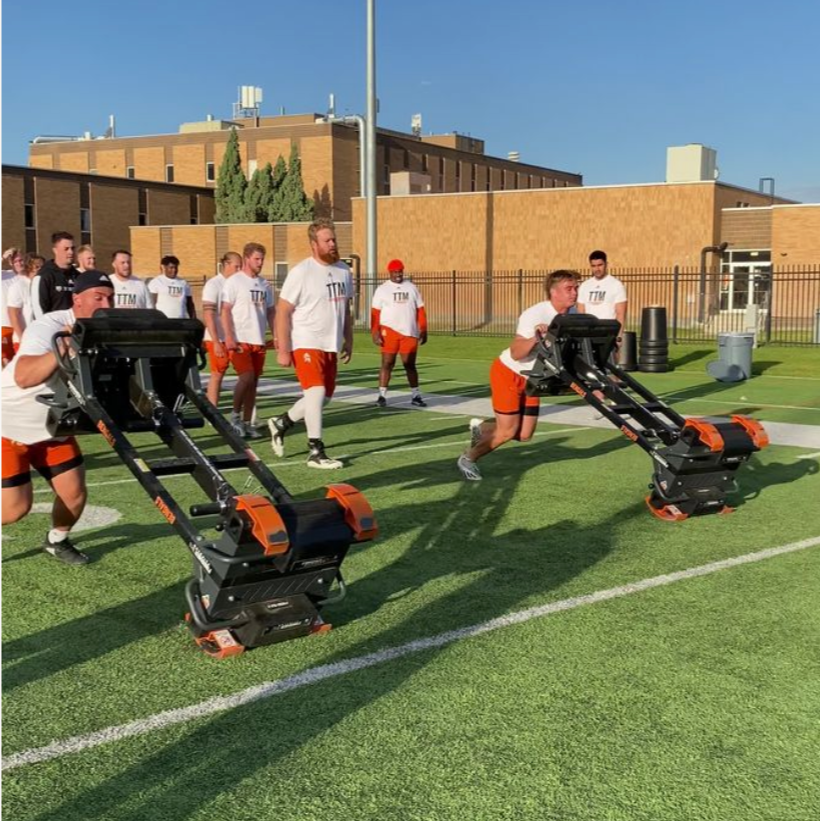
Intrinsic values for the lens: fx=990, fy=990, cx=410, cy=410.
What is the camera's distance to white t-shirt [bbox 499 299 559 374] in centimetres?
736

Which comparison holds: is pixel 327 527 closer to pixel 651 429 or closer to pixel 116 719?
pixel 116 719

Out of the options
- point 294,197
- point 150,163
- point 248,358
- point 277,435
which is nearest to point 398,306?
point 248,358

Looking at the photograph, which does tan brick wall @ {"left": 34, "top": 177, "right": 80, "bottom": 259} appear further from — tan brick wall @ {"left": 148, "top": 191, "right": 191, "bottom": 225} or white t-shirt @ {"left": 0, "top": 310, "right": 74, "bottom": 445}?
white t-shirt @ {"left": 0, "top": 310, "right": 74, "bottom": 445}

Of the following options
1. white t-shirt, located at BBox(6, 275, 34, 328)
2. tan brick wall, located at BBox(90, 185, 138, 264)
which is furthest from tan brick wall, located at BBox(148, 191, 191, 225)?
white t-shirt, located at BBox(6, 275, 34, 328)

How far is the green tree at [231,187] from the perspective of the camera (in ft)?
205

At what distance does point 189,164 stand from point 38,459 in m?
70.2

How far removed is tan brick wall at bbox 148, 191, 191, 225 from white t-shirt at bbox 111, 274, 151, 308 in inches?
2065

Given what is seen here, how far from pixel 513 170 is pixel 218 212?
1124 inches

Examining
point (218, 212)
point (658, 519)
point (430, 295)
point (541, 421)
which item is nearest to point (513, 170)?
point (218, 212)

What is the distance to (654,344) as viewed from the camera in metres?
19.8

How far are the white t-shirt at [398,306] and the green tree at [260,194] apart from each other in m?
50.0

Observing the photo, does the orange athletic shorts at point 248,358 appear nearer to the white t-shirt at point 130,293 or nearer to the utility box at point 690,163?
the white t-shirt at point 130,293

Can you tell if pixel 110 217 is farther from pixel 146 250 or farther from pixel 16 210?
pixel 16 210

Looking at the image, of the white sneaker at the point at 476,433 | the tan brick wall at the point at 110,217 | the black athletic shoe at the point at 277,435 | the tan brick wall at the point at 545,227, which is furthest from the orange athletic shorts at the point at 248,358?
the tan brick wall at the point at 110,217
